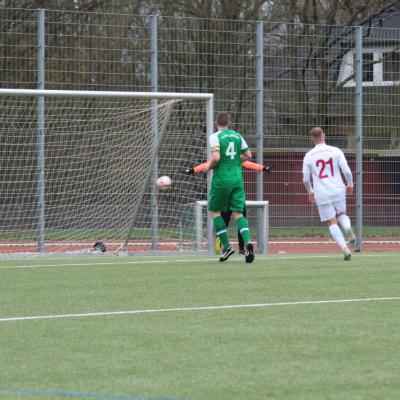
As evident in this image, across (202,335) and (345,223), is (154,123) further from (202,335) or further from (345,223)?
(202,335)

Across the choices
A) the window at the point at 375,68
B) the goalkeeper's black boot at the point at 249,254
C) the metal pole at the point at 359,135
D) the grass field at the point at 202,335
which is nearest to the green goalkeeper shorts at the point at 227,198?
the goalkeeper's black boot at the point at 249,254

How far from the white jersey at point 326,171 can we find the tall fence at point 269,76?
3669mm

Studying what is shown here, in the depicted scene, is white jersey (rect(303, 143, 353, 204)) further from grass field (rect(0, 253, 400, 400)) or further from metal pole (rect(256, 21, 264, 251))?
metal pole (rect(256, 21, 264, 251))

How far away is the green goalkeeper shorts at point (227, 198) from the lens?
43.2 ft

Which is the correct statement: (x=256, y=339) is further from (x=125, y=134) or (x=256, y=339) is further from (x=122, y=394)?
(x=125, y=134)

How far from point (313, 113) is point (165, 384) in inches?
572

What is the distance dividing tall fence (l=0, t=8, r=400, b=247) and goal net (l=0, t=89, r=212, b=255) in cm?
68

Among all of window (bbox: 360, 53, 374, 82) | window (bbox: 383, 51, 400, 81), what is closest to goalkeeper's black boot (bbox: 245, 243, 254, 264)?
window (bbox: 360, 53, 374, 82)

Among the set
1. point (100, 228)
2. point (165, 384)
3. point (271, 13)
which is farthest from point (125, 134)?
point (271, 13)

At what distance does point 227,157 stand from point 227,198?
0.48 metres

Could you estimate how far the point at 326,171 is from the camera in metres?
13.9

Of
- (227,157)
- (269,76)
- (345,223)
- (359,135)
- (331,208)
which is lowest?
(345,223)

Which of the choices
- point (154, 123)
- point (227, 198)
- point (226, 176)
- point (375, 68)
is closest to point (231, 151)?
point (226, 176)

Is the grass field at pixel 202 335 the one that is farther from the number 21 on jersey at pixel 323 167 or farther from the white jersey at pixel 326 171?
the number 21 on jersey at pixel 323 167
